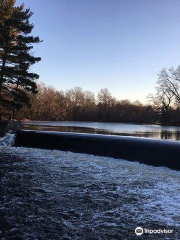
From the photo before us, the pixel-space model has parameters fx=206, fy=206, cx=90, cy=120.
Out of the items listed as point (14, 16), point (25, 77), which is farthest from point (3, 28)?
point (25, 77)

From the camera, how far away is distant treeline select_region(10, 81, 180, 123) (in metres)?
49.4

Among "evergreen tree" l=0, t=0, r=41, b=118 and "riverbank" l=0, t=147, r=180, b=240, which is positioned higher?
"evergreen tree" l=0, t=0, r=41, b=118

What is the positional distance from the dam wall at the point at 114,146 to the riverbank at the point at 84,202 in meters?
1.45

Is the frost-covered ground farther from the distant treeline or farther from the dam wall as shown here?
the distant treeline

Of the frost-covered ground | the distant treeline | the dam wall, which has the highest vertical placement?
the distant treeline

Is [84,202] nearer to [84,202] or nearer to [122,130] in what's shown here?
[84,202]

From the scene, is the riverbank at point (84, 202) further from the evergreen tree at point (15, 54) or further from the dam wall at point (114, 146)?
the evergreen tree at point (15, 54)

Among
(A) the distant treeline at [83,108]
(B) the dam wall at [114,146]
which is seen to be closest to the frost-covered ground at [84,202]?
(B) the dam wall at [114,146]

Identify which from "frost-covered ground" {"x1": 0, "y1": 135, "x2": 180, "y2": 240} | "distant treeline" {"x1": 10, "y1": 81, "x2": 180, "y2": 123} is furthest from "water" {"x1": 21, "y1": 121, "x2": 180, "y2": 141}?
"distant treeline" {"x1": 10, "y1": 81, "x2": 180, "y2": 123}

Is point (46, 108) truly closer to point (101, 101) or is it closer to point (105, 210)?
point (101, 101)

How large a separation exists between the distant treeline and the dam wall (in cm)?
2929

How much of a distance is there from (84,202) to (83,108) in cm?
6178

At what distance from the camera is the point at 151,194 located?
491 centimetres

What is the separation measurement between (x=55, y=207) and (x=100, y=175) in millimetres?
2524
